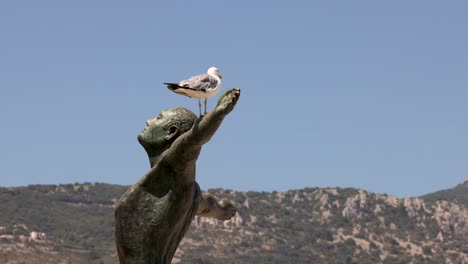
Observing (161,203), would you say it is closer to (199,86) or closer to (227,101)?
(199,86)

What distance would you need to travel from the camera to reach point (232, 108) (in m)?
7.94

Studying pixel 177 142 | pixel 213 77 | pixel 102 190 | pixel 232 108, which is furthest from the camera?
pixel 102 190

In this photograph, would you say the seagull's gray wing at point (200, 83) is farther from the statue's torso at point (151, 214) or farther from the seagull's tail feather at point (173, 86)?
the statue's torso at point (151, 214)

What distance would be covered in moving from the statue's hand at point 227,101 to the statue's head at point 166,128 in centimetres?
114

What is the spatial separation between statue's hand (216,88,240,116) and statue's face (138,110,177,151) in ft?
4.00

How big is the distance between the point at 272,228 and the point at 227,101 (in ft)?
445

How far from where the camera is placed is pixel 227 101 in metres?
7.92

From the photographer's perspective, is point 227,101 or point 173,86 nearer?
point 227,101

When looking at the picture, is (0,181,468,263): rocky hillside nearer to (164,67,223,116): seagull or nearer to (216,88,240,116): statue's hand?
(164,67,223,116): seagull

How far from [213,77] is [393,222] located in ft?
467

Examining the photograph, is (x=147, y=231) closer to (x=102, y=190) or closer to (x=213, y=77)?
(x=213, y=77)

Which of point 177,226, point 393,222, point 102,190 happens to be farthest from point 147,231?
point 102,190

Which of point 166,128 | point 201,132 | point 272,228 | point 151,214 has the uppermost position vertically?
point 166,128

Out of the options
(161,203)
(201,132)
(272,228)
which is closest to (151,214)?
(161,203)
